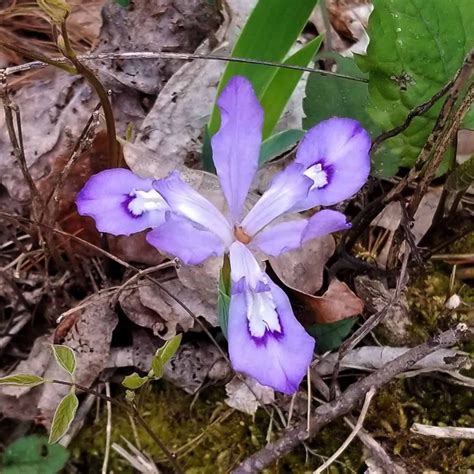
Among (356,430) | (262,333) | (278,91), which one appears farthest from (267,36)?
(356,430)

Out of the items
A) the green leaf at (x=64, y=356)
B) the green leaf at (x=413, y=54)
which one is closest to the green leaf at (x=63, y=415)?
the green leaf at (x=64, y=356)

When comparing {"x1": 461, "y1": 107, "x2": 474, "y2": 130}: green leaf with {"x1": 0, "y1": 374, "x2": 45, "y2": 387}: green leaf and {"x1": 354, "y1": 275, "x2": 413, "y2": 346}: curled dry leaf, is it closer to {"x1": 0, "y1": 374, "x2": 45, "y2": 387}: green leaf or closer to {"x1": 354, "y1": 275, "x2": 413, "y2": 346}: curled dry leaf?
{"x1": 354, "y1": 275, "x2": 413, "y2": 346}: curled dry leaf

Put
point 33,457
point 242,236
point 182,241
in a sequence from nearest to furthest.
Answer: point 182,241 < point 242,236 < point 33,457

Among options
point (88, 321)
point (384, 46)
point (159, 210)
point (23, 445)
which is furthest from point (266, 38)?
point (23, 445)

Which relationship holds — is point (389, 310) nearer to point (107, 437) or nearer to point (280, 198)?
point (280, 198)

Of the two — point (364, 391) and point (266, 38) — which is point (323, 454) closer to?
point (364, 391)

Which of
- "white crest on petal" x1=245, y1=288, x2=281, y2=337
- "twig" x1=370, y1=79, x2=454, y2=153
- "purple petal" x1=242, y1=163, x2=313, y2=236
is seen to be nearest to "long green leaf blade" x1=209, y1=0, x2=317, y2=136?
"twig" x1=370, y1=79, x2=454, y2=153

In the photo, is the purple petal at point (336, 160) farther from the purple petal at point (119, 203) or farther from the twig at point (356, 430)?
the twig at point (356, 430)
